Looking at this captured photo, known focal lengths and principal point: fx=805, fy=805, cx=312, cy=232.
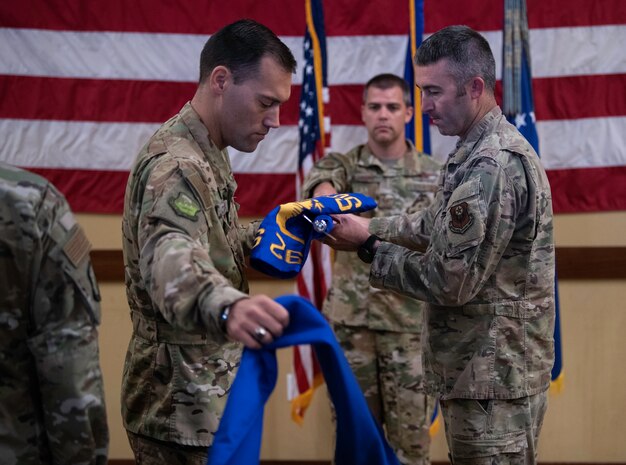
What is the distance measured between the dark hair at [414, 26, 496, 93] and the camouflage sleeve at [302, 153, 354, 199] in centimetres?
123

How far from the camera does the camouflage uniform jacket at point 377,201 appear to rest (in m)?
3.47

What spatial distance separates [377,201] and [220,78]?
1630 mm

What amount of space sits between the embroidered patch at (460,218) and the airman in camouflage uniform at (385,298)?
1.37m

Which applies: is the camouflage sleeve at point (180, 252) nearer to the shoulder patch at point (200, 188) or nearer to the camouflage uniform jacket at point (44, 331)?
the shoulder patch at point (200, 188)

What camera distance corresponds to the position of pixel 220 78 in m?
2.00

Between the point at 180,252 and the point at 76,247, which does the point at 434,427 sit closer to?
the point at 180,252

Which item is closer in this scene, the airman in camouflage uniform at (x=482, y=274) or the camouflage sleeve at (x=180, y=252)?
the camouflage sleeve at (x=180, y=252)

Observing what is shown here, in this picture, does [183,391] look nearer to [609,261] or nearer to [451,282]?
[451,282]

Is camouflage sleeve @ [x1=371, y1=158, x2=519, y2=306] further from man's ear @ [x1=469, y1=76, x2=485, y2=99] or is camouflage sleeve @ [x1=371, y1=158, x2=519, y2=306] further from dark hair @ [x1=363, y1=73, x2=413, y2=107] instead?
dark hair @ [x1=363, y1=73, x2=413, y2=107]

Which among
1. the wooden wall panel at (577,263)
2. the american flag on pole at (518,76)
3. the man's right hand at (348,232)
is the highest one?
the american flag on pole at (518,76)

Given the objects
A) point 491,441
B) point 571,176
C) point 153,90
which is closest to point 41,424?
point 491,441

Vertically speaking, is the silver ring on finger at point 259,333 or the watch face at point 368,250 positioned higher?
the watch face at point 368,250

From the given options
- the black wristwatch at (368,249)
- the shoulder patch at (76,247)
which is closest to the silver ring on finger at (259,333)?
the shoulder patch at (76,247)

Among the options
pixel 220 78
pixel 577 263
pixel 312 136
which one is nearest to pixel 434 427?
pixel 577 263
